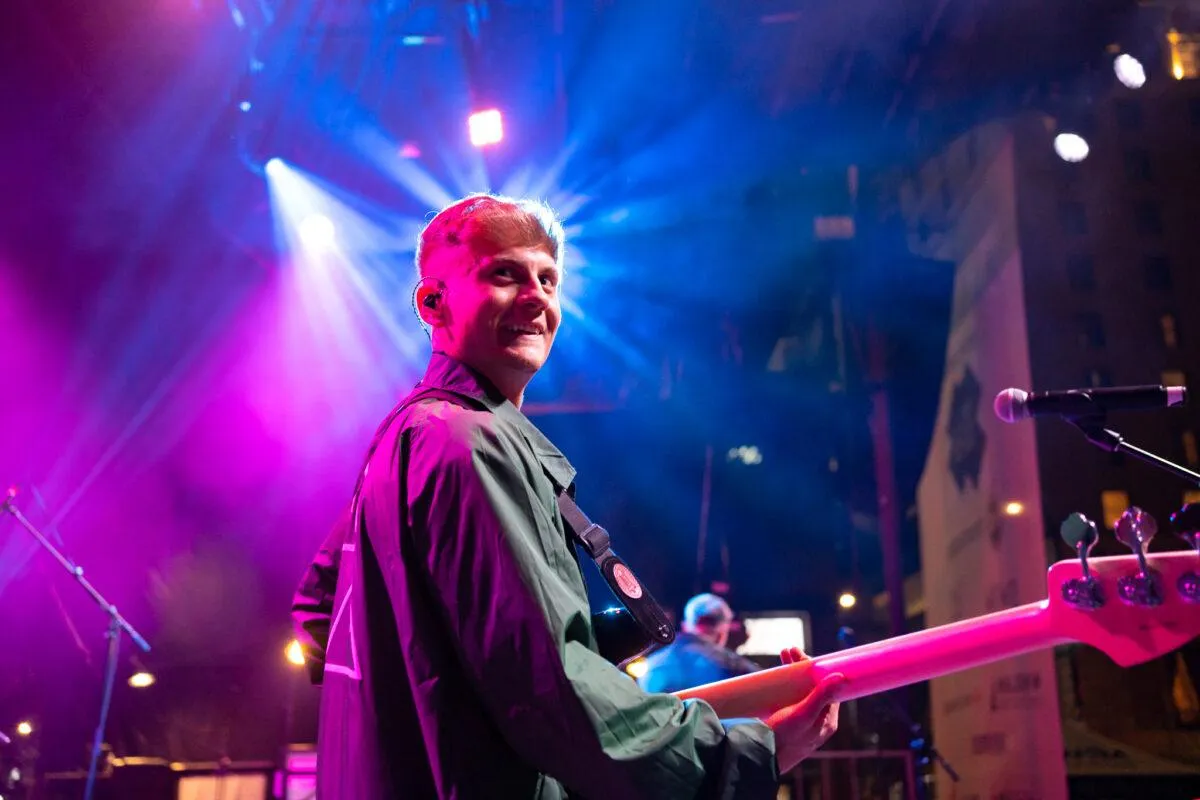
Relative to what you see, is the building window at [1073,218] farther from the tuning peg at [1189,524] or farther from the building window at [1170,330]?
the tuning peg at [1189,524]

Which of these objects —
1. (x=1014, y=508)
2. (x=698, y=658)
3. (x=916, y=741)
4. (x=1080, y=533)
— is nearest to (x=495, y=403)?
(x=1080, y=533)

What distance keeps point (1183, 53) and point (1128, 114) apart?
642 millimetres

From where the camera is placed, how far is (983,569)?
325 inches

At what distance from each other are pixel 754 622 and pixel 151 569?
23.2 ft

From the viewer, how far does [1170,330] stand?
8.02 metres

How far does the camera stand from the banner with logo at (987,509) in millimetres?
7344

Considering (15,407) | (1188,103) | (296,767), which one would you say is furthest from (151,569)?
(1188,103)

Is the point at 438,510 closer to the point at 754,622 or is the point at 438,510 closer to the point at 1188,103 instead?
the point at 1188,103

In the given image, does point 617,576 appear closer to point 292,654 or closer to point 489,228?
point 489,228

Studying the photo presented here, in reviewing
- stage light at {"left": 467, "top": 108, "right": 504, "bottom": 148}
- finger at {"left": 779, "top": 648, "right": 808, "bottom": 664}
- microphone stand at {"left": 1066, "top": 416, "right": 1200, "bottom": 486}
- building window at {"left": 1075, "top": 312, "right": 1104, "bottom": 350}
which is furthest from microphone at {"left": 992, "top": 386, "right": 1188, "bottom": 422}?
stage light at {"left": 467, "top": 108, "right": 504, "bottom": 148}

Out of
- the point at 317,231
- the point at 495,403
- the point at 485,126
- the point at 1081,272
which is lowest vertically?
the point at 495,403

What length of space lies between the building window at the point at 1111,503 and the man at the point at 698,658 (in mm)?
3033

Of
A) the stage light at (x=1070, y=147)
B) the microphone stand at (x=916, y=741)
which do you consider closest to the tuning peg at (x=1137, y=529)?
the microphone stand at (x=916, y=741)

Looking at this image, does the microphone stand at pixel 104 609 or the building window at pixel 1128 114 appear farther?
the building window at pixel 1128 114
